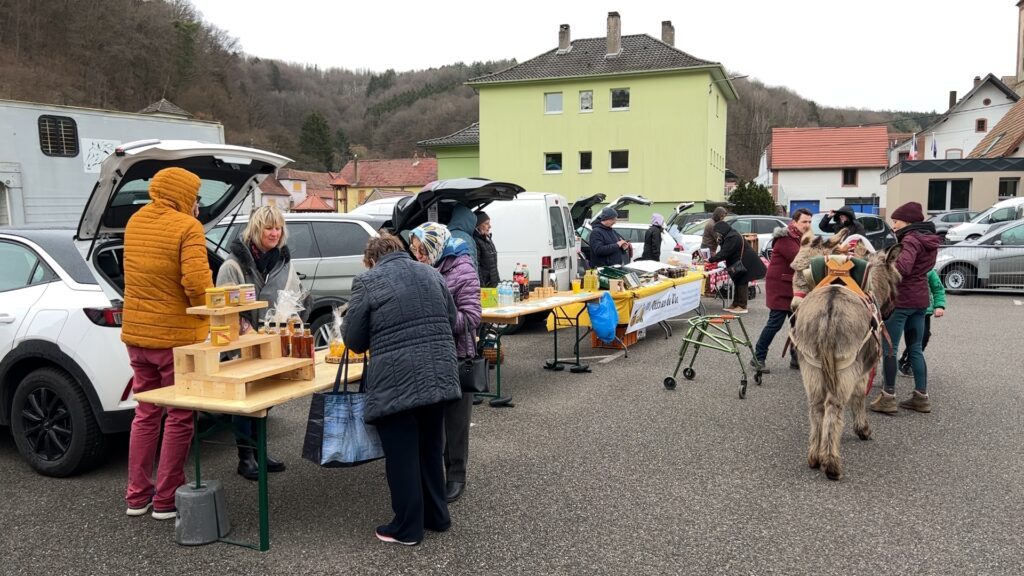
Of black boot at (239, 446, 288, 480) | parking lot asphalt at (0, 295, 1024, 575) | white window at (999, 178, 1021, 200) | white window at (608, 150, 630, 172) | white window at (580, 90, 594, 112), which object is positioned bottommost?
parking lot asphalt at (0, 295, 1024, 575)

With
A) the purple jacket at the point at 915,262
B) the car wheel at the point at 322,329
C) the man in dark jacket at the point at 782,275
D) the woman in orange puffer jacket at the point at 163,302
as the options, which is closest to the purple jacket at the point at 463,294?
the woman in orange puffer jacket at the point at 163,302

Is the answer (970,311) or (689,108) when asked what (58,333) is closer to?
(970,311)

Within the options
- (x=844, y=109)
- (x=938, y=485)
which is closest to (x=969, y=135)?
(x=844, y=109)

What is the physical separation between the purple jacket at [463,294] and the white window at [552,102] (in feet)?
116

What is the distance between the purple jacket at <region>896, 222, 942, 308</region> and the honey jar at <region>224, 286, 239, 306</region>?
5.37 metres

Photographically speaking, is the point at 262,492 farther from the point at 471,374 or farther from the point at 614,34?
the point at 614,34

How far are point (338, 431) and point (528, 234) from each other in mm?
7000

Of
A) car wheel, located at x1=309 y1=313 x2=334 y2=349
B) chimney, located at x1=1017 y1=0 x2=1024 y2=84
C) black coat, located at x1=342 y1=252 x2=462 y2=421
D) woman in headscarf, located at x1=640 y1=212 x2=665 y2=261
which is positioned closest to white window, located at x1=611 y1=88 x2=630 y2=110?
woman in headscarf, located at x1=640 y1=212 x2=665 y2=261

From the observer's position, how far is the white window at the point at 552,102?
127ft

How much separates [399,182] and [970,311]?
61.0 metres

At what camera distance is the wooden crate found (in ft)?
31.2

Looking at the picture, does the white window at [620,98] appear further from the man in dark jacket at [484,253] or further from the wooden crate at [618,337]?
the man in dark jacket at [484,253]

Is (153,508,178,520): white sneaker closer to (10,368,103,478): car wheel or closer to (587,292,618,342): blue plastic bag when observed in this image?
(10,368,103,478): car wheel

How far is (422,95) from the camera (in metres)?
84.4
